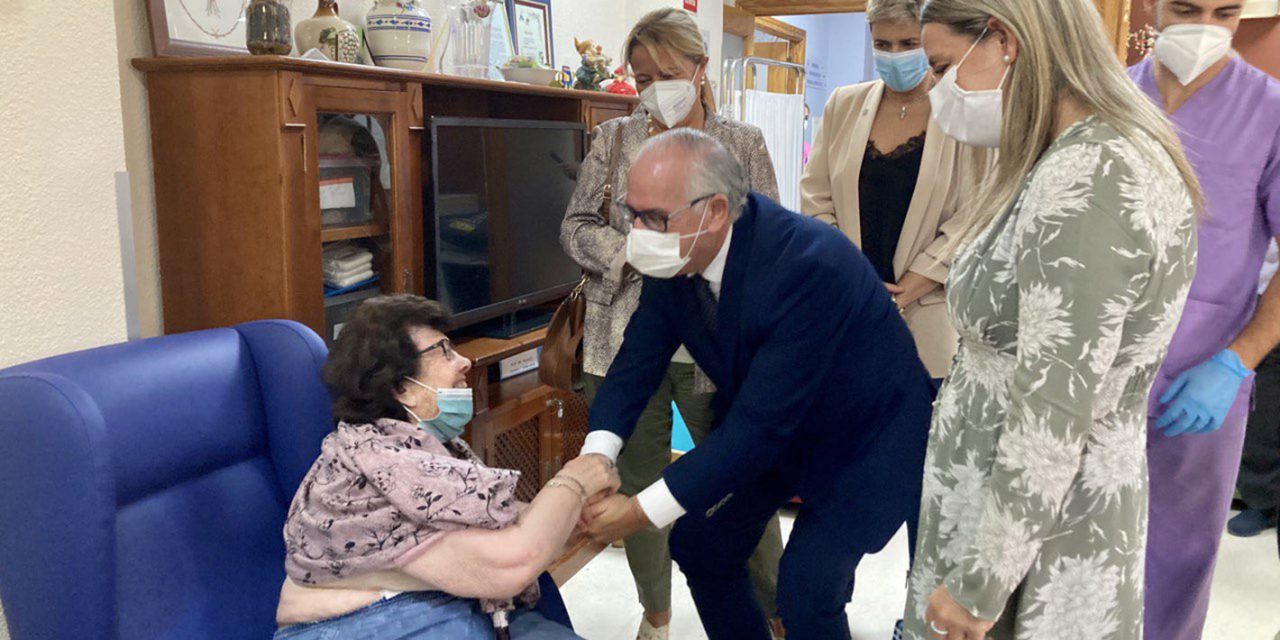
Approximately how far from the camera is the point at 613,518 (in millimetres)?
1674

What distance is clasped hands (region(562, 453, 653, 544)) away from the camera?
1.66 meters

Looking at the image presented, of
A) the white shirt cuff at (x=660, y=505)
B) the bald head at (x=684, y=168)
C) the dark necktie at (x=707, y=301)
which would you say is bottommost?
the white shirt cuff at (x=660, y=505)

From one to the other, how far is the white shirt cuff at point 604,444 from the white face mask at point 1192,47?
1.21 m

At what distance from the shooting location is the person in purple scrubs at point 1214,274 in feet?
5.33

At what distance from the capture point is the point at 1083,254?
98 centimetres

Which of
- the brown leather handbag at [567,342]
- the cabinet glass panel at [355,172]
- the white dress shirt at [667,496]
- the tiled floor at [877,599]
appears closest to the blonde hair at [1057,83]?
the white dress shirt at [667,496]

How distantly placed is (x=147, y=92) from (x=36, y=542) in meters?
1.07

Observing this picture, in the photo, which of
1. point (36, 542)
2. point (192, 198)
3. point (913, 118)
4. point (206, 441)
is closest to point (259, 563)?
point (206, 441)

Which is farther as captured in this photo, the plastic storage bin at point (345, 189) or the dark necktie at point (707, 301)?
the plastic storage bin at point (345, 189)

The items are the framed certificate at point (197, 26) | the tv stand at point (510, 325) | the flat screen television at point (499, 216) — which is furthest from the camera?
the tv stand at point (510, 325)

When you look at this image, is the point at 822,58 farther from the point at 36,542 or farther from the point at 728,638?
the point at 36,542

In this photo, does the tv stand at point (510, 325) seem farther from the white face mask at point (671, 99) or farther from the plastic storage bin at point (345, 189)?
the white face mask at point (671, 99)

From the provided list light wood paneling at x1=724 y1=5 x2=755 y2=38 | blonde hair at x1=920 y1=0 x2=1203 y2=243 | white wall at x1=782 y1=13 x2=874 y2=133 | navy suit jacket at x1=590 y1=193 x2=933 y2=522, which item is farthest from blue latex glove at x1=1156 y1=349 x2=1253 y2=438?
white wall at x1=782 y1=13 x2=874 y2=133

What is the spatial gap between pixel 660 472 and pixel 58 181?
1.35m
